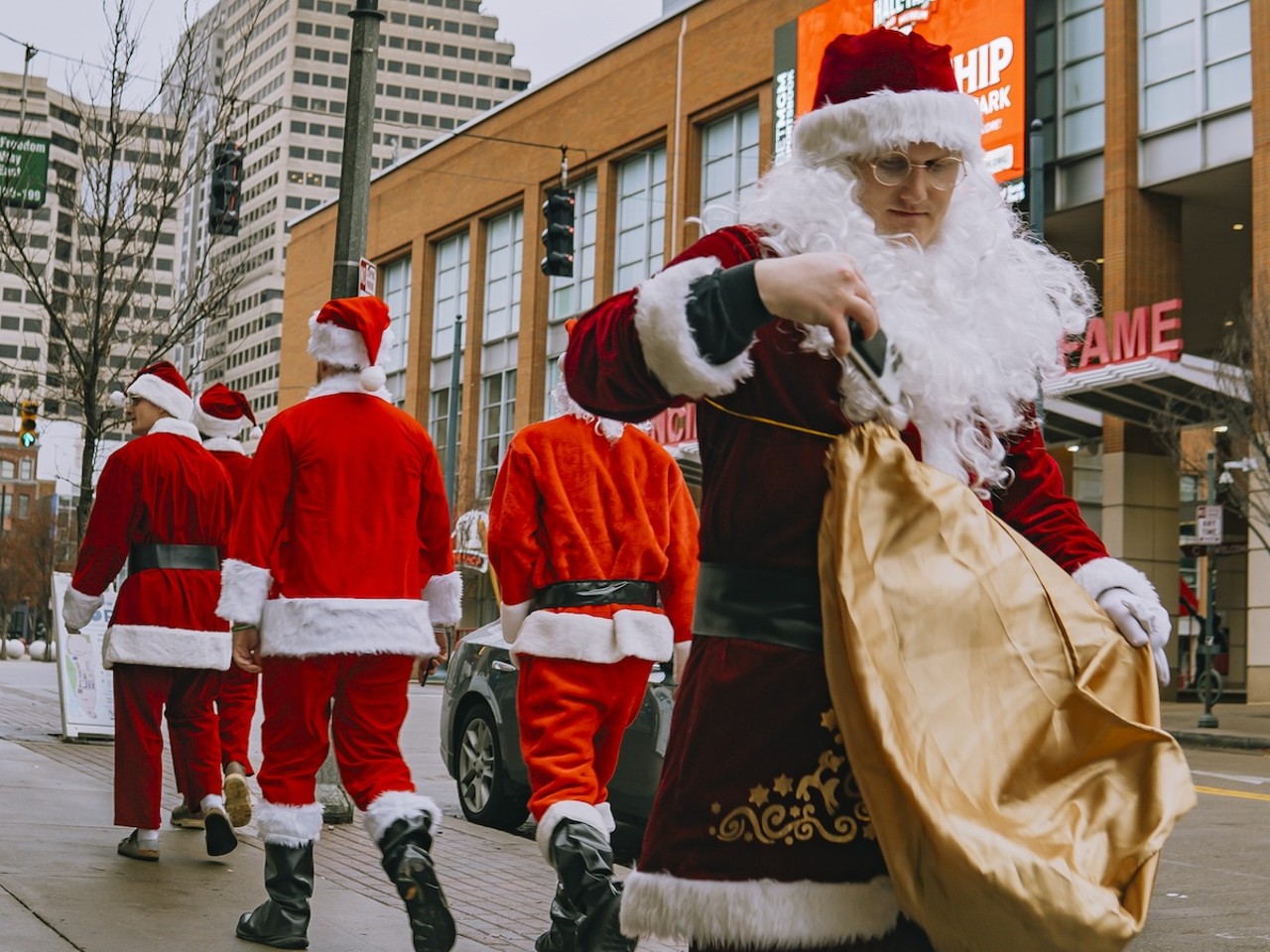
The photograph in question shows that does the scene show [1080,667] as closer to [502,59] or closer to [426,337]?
[426,337]

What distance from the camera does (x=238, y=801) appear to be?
7047 mm

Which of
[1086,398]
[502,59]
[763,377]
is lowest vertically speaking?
[763,377]

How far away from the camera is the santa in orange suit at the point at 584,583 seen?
5406 millimetres

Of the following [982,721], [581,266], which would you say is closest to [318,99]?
[581,266]

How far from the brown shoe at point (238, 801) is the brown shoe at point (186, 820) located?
2.69 feet

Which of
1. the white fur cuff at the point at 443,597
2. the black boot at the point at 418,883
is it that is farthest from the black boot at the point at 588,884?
the white fur cuff at the point at 443,597

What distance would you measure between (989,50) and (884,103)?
96.0ft

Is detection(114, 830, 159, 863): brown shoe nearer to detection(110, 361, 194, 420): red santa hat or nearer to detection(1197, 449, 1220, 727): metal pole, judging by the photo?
detection(110, 361, 194, 420): red santa hat

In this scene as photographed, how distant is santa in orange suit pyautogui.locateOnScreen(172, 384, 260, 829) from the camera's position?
312 inches

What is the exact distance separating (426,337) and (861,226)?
51.5m

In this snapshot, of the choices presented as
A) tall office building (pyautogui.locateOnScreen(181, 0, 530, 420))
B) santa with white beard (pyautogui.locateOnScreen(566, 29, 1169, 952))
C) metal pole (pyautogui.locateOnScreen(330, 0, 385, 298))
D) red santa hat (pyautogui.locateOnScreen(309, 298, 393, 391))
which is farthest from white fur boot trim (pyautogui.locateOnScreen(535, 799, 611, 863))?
tall office building (pyautogui.locateOnScreen(181, 0, 530, 420))

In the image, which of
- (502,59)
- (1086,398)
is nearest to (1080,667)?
(1086,398)

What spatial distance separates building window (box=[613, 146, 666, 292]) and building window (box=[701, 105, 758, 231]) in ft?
5.42

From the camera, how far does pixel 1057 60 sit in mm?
31078
